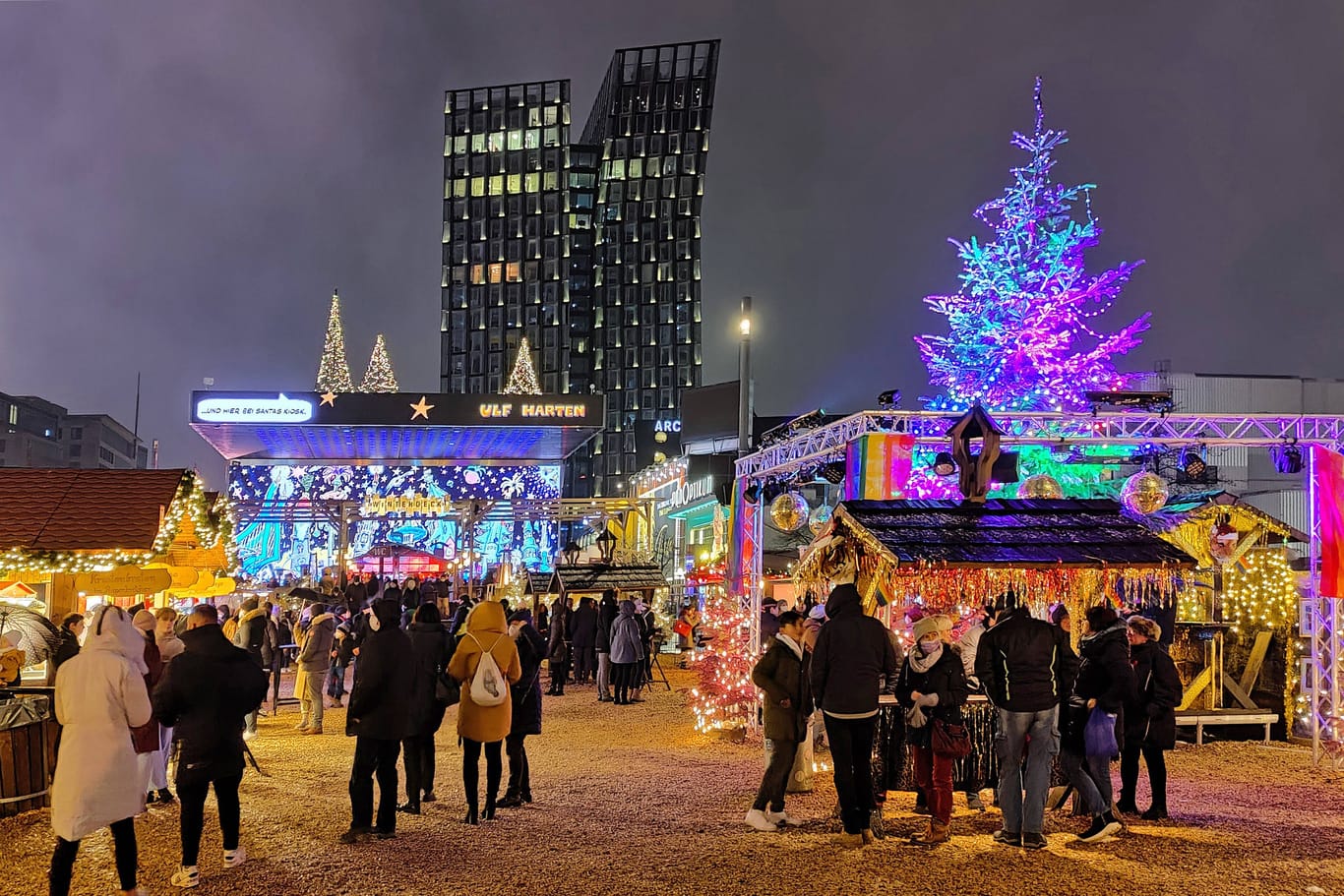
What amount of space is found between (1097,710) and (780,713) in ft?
6.87

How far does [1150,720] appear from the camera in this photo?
761 cm

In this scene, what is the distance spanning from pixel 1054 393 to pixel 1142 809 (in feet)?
39.0

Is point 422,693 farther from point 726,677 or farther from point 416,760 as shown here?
point 726,677

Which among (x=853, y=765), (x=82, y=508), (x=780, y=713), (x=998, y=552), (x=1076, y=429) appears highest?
(x=1076, y=429)

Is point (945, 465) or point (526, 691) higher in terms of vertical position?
point (945, 465)

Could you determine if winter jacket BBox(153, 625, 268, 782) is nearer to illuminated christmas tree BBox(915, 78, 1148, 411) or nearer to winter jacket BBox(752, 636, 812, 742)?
winter jacket BBox(752, 636, 812, 742)

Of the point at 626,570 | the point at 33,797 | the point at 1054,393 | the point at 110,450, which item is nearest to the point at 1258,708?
the point at 1054,393

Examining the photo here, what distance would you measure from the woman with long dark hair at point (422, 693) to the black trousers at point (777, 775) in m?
2.23

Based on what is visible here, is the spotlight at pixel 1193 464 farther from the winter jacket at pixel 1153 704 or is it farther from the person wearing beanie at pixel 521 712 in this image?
the person wearing beanie at pixel 521 712

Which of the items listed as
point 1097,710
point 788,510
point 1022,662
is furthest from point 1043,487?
point 1022,662

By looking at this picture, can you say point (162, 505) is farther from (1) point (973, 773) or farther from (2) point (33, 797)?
(1) point (973, 773)

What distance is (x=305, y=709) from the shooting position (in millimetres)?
12523

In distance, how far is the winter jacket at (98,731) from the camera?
4.99 meters

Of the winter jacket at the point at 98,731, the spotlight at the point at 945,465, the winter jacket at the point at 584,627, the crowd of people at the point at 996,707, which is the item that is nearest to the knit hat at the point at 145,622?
the winter jacket at the point at 98,731
